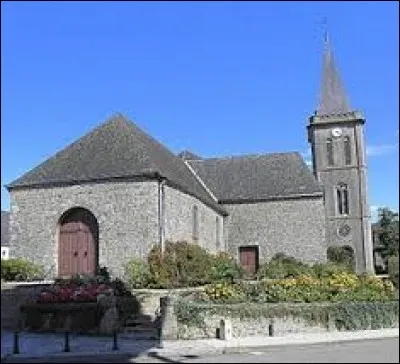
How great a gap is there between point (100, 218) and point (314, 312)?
35.7 ft

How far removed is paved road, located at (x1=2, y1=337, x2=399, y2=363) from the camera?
1216 cm

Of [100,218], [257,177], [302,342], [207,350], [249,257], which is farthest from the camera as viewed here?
[257,177]

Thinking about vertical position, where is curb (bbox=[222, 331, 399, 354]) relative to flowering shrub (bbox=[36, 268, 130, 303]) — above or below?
below

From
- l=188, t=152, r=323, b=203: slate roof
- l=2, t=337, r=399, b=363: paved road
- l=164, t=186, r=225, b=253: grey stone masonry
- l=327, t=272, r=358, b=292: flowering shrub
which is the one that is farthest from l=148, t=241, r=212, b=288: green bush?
l=188, t=152, r=323, b=203: slate roof

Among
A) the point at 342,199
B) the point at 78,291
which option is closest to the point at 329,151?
the point at 342,199

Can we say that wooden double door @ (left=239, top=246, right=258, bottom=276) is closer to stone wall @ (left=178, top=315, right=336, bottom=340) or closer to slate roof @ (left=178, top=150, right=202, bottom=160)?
slate roof @ (left=178, top=150, right=202, bottom=160)

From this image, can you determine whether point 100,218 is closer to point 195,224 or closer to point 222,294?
point 195,224

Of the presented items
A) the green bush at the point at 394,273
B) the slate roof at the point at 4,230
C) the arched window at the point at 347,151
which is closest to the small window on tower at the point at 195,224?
the green bush at the point at 394,273

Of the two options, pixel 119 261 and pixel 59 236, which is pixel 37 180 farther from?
pixel 119 261

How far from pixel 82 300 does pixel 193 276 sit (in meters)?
6.28

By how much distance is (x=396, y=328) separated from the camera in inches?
800

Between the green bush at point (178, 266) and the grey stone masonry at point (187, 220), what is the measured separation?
1196mm

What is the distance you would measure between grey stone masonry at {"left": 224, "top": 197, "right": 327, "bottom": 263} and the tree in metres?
A: 17.5

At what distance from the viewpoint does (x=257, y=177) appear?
125 ft
